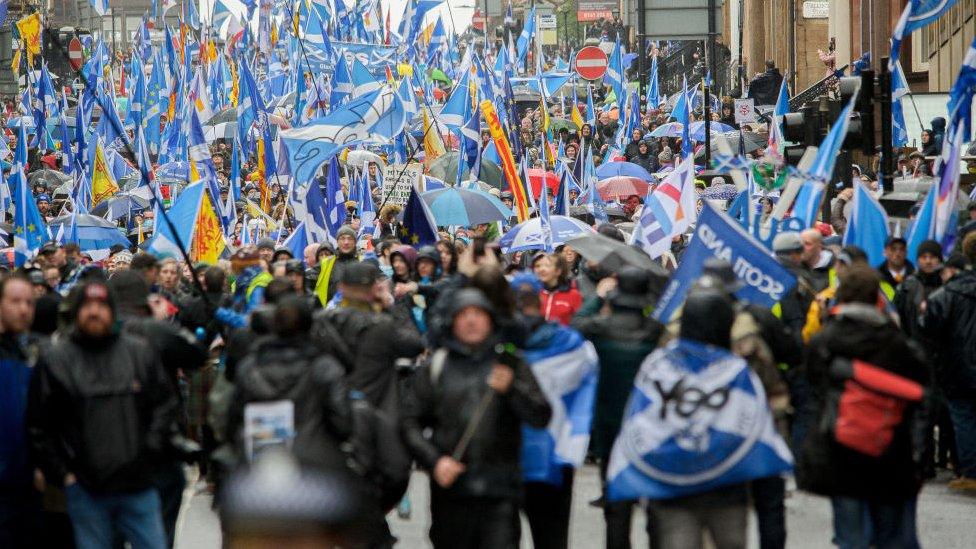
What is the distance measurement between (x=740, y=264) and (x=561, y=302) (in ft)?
7.00

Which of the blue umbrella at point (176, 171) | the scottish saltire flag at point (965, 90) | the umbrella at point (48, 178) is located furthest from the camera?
the umbrella at point (48, 178)

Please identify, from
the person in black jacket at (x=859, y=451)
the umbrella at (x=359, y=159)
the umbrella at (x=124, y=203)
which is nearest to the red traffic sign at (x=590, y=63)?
the umbrella at (x=359, y=159)

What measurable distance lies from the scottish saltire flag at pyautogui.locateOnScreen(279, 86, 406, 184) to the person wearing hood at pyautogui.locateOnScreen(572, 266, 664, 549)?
9986 mm

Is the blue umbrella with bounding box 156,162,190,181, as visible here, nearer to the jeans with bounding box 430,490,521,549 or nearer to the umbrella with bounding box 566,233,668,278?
the umbrella with bounding box 566,233,668,278

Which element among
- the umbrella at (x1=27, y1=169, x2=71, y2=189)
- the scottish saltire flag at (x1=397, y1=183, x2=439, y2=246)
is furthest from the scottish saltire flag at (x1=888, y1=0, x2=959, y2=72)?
the umbrella at (x1=27, y1=169, x2=71, y2=189)

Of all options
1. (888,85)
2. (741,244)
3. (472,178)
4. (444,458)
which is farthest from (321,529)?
(472,178)

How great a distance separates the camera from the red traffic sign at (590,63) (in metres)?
36.9

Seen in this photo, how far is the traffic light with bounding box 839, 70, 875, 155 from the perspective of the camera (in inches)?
573

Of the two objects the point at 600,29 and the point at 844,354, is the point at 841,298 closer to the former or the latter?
the point at 844,354

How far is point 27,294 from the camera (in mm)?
7273

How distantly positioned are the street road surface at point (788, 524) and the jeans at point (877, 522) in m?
2.15

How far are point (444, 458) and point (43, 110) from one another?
29.2m

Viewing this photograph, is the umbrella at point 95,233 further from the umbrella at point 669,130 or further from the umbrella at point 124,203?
the umbrella at point 669,130

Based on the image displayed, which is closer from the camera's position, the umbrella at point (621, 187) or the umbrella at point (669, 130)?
the umbrella at point (621, 187)
